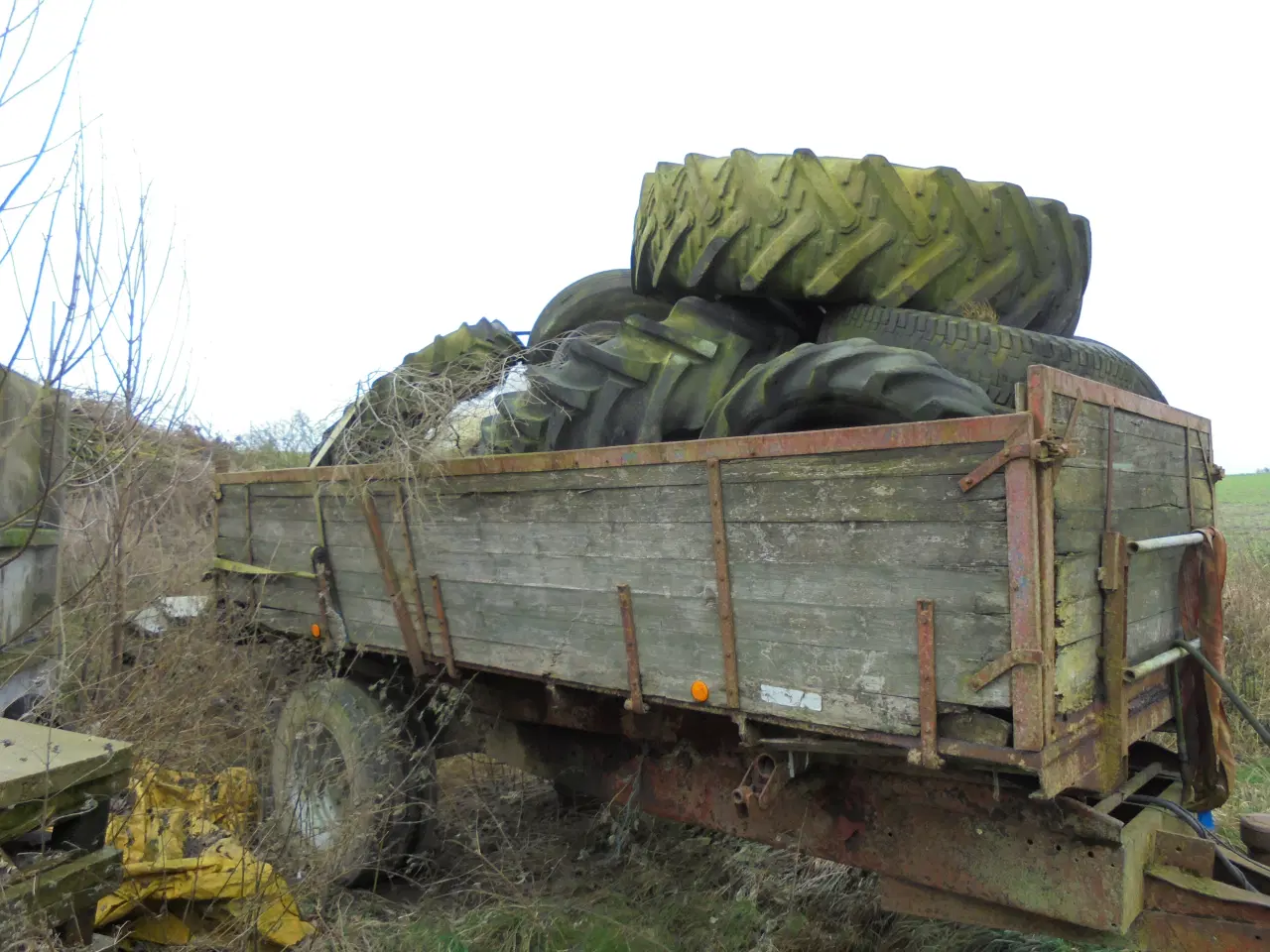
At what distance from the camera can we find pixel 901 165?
352cm

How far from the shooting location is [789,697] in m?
2.37

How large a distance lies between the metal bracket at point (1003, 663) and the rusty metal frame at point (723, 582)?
636mm

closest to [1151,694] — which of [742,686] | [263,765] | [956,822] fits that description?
Result: [956,822]

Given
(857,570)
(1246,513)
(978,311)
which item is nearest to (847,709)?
(857,570)

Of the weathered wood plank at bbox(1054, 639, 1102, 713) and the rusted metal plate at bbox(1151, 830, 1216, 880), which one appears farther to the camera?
the rusted metal plate at bbox(1151, 830, 1216, 880)

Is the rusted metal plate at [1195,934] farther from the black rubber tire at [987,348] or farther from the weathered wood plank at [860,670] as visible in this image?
the black rubber tire at [987,348]

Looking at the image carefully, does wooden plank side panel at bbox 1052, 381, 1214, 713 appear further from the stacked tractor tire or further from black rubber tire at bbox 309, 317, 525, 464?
black rubber tire at bbox 309, 317, 525, 464

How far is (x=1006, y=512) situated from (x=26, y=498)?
5113 mm

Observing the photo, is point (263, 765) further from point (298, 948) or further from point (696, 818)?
point (696, 818)

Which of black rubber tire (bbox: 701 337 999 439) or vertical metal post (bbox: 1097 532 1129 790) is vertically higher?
black rubber tire (bbox: 701 337 999 439)

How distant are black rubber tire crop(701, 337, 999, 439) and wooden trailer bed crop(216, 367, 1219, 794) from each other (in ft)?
1.30

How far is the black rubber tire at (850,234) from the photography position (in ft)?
11.1

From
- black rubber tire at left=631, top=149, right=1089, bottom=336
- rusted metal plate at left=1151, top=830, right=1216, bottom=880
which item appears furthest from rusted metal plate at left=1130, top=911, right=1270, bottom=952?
black rubber tire at left=631, top=149, right=1089, bottom=336

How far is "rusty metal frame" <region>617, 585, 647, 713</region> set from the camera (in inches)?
106
